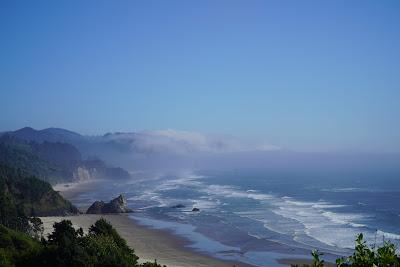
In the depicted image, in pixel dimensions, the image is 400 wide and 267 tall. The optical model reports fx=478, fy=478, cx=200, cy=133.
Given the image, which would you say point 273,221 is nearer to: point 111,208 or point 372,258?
point 111,208

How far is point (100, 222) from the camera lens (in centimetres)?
4603

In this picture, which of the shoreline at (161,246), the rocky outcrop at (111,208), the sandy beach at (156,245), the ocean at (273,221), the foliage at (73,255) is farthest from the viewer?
the rocky outcrop at (111,208)

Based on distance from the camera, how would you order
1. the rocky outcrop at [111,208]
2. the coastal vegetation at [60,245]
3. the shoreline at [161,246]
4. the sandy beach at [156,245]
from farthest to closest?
the rocky outcrop at [111,208] < the sandy beach at [156,245] < the shoreline at [161,246] < the coastal vegetation at [60,245]

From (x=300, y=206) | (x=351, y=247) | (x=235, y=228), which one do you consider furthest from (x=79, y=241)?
(x=300, y=206)

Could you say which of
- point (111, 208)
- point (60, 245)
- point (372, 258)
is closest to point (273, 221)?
point (111, 208)

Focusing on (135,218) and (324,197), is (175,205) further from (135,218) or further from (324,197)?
(324,197)

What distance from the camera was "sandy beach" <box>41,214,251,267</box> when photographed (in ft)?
165

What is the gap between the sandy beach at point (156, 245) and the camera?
50344mm

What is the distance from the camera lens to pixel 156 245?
197 ft

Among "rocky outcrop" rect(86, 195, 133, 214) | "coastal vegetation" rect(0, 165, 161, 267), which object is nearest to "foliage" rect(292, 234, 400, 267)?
"coastal vegetation" rect(0, 165, 161, 267)

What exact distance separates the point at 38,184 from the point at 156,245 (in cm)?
4234

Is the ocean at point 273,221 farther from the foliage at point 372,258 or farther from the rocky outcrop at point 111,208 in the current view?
the foliage at point 372,258

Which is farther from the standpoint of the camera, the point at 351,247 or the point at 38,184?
the point at 38,184

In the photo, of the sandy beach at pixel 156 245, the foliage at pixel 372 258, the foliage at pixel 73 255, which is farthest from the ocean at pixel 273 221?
the foliage at pixel 372 258
